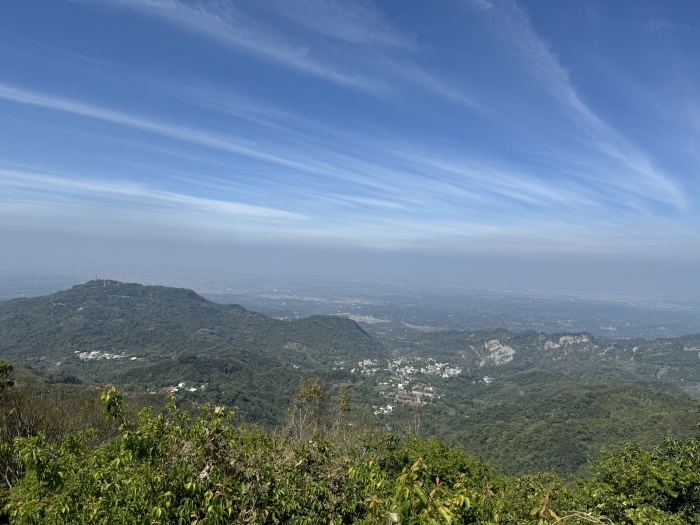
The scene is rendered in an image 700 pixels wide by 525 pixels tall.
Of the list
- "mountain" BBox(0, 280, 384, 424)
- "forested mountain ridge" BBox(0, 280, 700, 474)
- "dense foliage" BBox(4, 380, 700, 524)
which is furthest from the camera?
"mountain" BBox(0, 280, 384, 424)

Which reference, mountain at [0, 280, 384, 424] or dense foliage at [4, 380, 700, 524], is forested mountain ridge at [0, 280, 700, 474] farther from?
A: dense foliage at [4, 380, 700, 524]

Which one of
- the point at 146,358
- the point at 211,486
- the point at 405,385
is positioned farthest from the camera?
the point at 405,385

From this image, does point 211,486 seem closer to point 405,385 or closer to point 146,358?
point 405,385

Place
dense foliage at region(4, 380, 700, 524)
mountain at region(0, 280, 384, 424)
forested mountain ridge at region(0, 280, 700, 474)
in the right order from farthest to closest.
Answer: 1. mountain at region(0, 280, 384, 424)
2. forested mountain ridge at region(0, 280, 700, 474)
3. dense foliage at region(4, 380, 700, 524)

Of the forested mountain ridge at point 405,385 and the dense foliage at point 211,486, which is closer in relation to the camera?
the dense foliage at point 211,486

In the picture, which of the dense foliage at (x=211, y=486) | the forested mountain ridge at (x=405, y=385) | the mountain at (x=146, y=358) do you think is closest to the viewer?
the dense foliage at (x=211, y=486)

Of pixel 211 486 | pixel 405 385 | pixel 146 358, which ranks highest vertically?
pixel 211 486

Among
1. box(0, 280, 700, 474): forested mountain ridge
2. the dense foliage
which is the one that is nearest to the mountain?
box(0, 280, 700, 474): forested mountain ridge

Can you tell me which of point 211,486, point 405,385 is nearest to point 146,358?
point 405,385

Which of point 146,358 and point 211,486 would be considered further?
point 146,358

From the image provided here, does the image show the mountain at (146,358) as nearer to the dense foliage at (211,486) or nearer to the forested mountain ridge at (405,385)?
the forested mountain ridge at (405,385)

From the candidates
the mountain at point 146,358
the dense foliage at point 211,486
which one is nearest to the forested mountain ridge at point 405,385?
the mountain at point 146,358

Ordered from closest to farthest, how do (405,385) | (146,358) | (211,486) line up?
(211,486) < (146,358) < (405,385)
